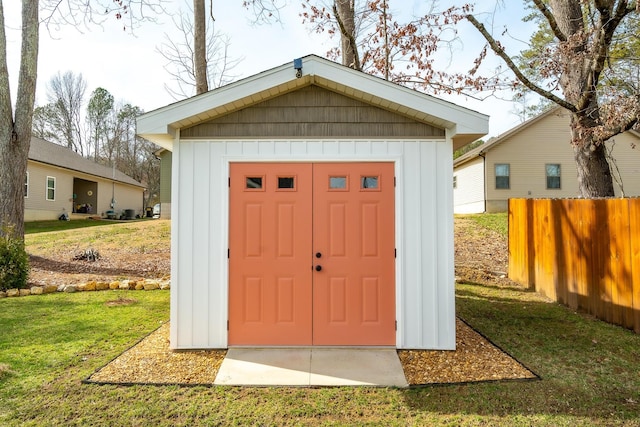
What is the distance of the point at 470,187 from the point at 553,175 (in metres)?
3.79

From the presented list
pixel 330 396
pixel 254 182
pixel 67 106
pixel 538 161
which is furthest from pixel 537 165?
pixel 67 106

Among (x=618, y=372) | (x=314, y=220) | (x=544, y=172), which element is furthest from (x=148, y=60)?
(x=544, y=172)

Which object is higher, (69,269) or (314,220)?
(314,220)

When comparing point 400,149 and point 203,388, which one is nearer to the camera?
point 203,388

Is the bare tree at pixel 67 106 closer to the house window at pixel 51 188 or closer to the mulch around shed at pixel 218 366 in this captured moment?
the house window at pixel 51 188

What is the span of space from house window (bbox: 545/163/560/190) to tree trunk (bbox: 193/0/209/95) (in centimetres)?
1669

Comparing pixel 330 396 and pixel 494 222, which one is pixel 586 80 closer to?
pixel 330 396

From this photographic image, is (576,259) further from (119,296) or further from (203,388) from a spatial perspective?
(119,296)

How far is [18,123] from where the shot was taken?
28.1 ft

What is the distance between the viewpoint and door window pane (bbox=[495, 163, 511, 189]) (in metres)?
18.3

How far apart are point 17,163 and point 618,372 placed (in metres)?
11.4

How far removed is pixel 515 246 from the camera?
8805mm

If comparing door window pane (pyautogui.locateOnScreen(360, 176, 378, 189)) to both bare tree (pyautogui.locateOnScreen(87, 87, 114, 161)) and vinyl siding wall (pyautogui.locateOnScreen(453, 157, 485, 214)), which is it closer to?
vinyl siding wall (pyautogui.locateOnScreen(453, 157, 485, 214))

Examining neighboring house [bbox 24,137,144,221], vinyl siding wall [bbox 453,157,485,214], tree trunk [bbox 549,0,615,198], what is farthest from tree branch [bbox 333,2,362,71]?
neighboring house [bbox 24,137,144,221]
